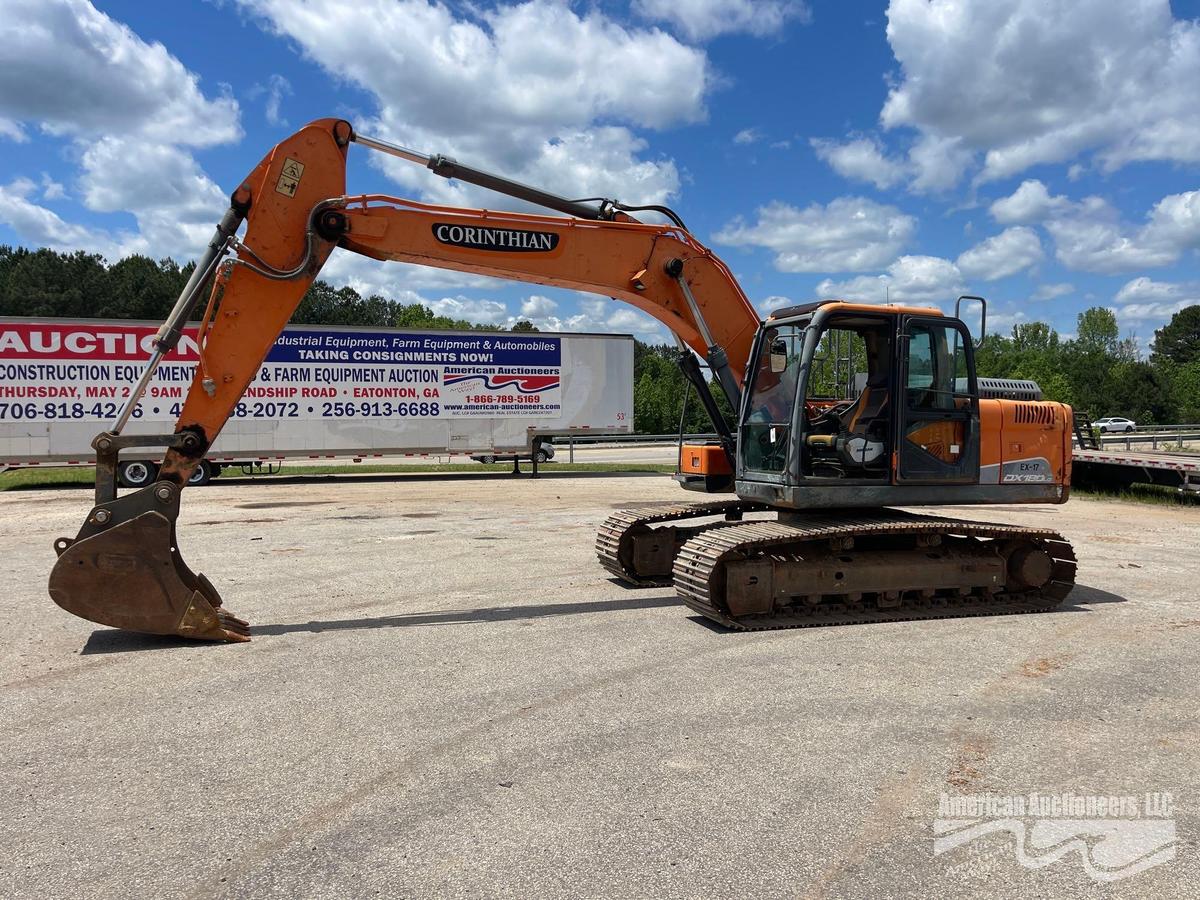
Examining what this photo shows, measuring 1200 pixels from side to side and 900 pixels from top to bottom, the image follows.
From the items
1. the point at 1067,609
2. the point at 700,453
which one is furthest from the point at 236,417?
the point at 1067,609

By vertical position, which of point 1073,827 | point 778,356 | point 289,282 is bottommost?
point 1073,827

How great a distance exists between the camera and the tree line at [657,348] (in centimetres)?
6266

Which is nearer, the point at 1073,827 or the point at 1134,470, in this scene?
the point at 1073,827

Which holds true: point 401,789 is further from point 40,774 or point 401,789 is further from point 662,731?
point 40,774

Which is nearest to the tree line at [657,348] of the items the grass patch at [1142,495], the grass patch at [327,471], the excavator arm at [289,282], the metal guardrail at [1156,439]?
the metal guardrail at [1156,439]

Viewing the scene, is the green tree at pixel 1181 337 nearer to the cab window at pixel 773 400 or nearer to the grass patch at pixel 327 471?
the grass patch at pixel 327 471

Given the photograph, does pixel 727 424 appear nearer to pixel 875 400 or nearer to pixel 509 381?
pixel 875 400

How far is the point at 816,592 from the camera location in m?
7.70

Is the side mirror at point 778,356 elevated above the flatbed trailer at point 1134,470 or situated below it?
above

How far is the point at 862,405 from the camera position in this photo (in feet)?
26.5

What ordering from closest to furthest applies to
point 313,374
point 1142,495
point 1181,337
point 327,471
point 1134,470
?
point 1134,470, point 1142,495, point 313,374, point 327,471, point 1181,337

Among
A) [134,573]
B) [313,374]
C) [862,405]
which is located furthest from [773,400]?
[313,374]

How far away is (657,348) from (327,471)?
2377 inches

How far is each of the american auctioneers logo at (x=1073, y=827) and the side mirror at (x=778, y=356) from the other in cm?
458
